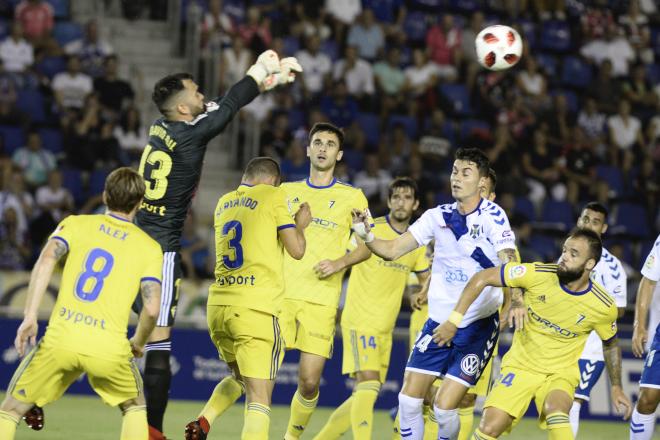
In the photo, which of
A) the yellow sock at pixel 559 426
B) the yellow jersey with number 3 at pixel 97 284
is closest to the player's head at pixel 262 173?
the yellow jersey with number 3 at pixel 97 284

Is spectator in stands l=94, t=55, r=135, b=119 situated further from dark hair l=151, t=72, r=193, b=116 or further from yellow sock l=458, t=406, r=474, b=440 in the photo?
yellow sock l=458, t=406, r=474, b=440

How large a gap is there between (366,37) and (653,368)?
11140 millimetres

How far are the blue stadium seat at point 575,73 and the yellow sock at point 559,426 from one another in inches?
515

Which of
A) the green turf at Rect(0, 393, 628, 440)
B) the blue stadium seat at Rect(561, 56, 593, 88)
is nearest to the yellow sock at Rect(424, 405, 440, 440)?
the green turf at Rect(0, 393, 628, 440)

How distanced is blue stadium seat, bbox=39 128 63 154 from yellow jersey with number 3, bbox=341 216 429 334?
6.95 m

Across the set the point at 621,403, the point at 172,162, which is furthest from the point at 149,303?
the point at 621,403

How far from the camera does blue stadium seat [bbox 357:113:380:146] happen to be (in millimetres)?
17141

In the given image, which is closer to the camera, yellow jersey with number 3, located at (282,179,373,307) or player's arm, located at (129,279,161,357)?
player's arm, located at (129,279,161,357)

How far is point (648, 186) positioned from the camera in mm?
17812

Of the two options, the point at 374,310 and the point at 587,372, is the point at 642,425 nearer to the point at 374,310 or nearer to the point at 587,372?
the point at 587,372

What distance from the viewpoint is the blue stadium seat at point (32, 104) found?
1551 centimetres

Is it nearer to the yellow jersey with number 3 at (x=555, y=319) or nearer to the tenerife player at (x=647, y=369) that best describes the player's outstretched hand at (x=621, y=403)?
the tenerife player at (x=647, y=369)

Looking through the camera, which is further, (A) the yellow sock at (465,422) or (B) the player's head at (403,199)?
(B) the player's head at (403,199)

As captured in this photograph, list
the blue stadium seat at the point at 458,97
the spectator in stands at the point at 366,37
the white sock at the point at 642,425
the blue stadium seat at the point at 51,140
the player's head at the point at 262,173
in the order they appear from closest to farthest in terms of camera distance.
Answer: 1. the player's head at the point at 262,173
2. the white sock at the point at 642,425
3. the blue stadium seat at the point at 51,140
4. the blue stadium seat at the point at 458,97
5. the spectator in stands at the point at 366,37
